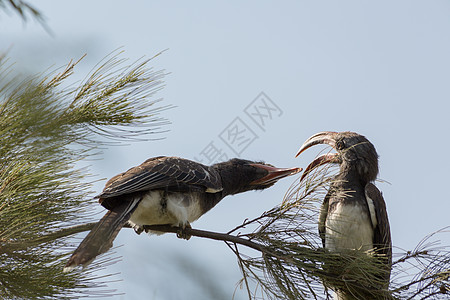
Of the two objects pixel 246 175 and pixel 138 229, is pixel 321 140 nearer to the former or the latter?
pixel 246 175

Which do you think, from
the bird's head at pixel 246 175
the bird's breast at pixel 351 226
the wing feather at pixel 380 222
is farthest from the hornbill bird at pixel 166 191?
the wing feather at pixel 380 222

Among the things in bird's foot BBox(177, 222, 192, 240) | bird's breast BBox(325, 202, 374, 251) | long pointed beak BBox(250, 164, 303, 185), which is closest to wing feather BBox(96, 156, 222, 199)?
bird's foot BBox(177, 222, 192, 240)

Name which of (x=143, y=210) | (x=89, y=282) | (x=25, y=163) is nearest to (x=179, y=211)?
(x=143, y=210)

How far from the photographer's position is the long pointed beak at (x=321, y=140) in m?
4.43

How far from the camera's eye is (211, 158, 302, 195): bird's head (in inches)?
176

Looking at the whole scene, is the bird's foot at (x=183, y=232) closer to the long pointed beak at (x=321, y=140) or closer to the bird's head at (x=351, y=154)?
the bird's head at (x=351, y=154)

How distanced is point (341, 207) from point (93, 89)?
2122 mm

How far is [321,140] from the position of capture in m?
4.49

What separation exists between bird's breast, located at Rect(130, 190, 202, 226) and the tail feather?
185 millimetres

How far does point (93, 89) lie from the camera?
2.75 meters

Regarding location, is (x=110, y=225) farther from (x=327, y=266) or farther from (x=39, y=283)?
(x=327, y=266)

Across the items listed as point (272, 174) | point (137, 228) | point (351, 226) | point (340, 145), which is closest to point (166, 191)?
point (137, 228)

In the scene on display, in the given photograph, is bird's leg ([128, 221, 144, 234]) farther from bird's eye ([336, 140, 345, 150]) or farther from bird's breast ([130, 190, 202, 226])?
bird's eye ([336, 140, 345, 150])

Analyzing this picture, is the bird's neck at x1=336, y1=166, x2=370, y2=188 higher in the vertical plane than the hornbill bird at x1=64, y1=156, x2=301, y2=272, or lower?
higher
